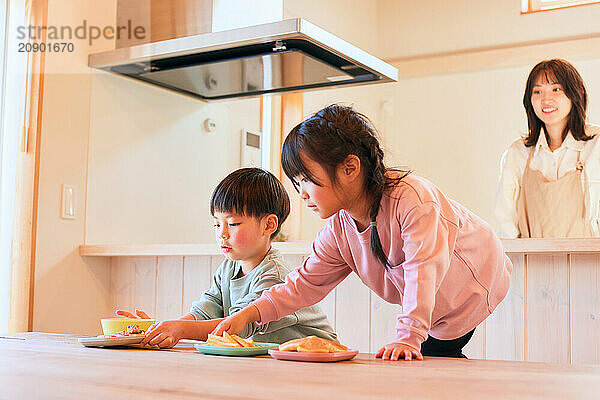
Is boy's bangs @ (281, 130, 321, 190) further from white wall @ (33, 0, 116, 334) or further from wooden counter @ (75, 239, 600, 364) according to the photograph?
white wall @ (33, 0, 116, 334)

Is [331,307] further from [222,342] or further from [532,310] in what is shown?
[222,342]

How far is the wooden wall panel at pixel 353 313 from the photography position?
1.92 metres

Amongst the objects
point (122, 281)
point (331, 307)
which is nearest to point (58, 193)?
point (122, 281)

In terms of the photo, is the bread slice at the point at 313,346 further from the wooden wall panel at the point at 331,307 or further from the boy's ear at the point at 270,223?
the wooden wall panel at the point at 331,307

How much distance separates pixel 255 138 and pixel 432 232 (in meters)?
2.13

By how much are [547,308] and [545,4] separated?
9.45ft

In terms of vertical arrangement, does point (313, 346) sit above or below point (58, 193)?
below

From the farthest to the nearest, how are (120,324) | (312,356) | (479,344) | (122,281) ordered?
1. (122,281)
2. (479,344)
3. (120,324)
4. (312,356)

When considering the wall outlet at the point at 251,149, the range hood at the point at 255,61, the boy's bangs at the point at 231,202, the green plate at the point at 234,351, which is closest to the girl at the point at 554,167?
the range hood at the point at 255,61

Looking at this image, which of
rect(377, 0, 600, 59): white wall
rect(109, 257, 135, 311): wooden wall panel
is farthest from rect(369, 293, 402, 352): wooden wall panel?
rect(377, 0, 600, 59): white wall

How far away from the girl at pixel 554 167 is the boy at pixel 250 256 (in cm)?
134

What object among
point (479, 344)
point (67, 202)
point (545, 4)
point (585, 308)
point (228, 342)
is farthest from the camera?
point (545, 4)

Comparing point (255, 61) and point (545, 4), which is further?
point (545, 4)

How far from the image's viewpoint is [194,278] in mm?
2242
